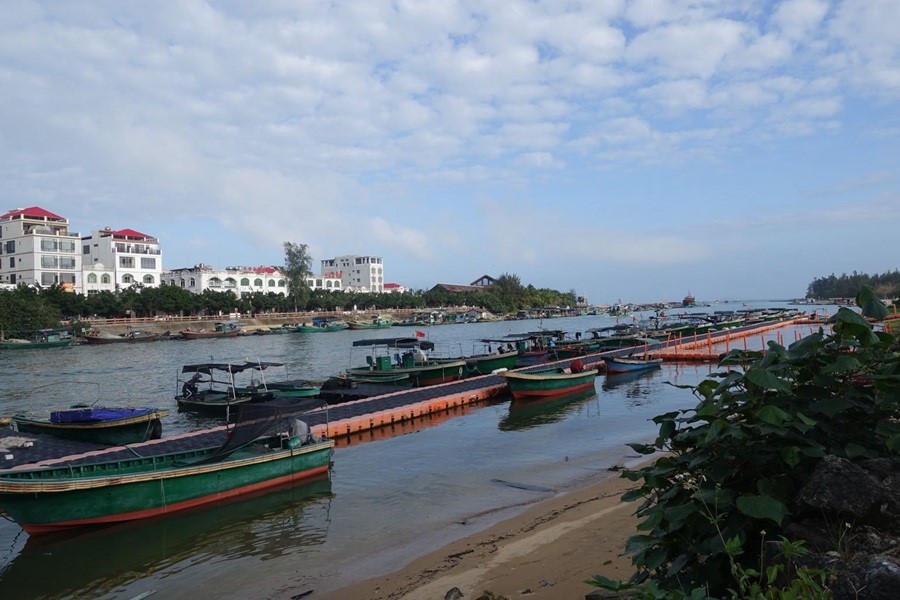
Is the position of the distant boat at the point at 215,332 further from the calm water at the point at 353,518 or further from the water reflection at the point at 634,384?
the water reflection at the point at 634,384

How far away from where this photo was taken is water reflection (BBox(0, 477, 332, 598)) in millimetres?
9938

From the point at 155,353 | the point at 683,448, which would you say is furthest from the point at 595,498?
the point at 155,353

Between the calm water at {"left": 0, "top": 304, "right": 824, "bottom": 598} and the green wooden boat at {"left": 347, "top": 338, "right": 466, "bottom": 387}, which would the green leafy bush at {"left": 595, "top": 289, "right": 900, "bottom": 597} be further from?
the green wooden boat at {"left": 347, "top": 338, "right": 466, "bottom": 387}

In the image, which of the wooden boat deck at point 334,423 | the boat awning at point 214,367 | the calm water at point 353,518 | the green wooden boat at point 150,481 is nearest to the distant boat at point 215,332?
the boat awning at point 214,367

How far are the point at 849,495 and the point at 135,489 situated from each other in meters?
11.8

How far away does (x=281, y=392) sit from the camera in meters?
26.3

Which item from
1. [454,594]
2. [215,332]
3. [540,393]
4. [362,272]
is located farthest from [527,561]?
[362,272]

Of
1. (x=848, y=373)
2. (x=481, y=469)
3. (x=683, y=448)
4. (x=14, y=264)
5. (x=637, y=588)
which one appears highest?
(x=14, y=264)

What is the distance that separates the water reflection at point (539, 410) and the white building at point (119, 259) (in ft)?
275

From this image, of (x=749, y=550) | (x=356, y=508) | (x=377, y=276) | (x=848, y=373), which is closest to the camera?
(x=749, y=550)

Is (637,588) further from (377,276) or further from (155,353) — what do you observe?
(377,276)

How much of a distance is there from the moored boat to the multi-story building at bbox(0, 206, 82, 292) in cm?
7422

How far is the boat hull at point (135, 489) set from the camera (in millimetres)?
10977

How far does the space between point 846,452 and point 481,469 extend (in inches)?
475
